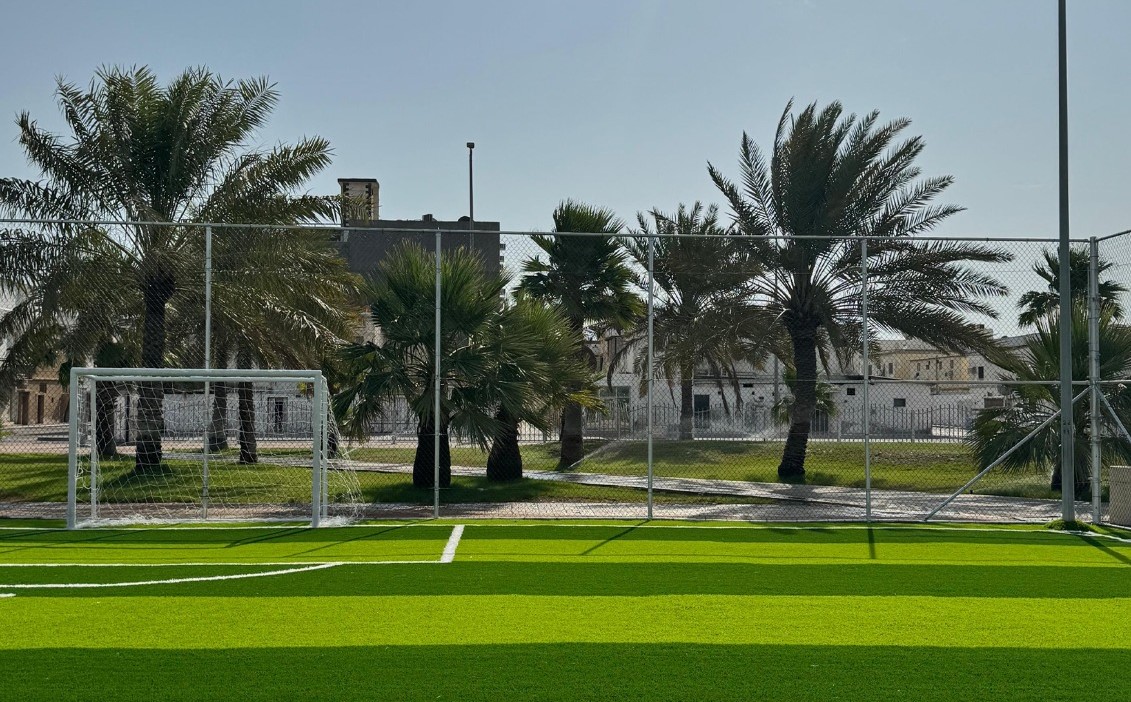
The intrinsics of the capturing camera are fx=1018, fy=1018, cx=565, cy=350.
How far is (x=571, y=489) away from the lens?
1714 cm

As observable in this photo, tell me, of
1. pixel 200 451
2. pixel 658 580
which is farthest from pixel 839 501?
pixel 200 451

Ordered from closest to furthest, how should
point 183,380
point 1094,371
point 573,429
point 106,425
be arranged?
point 183,380 → point 1094,371 → point 106,425 → point 573,429

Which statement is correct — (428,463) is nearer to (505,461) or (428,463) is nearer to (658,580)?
(505,461)

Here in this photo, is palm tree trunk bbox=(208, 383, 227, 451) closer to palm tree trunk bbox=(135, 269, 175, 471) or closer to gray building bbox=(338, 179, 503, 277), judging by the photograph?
palm tree trunk bbox=(135, 269, 175, 471)

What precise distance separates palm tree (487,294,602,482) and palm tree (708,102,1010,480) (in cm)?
333

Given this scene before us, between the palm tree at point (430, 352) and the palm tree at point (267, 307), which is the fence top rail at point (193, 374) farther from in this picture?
the palm tree at point (430, 352)

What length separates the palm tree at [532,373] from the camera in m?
15.4

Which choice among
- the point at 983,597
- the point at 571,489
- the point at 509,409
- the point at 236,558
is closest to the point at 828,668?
the point at 983,597

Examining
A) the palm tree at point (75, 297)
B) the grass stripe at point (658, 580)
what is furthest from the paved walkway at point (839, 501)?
the grass stripe at point (658, 580)

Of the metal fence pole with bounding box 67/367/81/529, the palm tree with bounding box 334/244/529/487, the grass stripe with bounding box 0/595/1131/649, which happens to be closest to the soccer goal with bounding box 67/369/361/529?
the metal fence pole with bounding box 67/367/81/529

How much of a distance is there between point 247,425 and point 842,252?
10.6m

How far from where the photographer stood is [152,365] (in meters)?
15.5

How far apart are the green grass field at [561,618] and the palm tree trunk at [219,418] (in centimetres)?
417

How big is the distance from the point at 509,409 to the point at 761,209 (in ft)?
23.9
